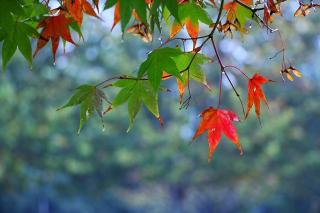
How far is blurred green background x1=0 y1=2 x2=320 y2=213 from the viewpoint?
25.0 ft

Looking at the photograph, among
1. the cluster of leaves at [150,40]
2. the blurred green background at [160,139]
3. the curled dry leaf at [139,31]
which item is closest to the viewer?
the cluster of leaves at [150,40]

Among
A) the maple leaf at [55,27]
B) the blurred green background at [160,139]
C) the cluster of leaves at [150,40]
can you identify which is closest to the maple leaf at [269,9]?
the cluster of leaves at [150,40]

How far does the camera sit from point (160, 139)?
8406 mm

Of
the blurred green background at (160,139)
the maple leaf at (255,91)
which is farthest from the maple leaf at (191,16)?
the blurred green background at (160,139)

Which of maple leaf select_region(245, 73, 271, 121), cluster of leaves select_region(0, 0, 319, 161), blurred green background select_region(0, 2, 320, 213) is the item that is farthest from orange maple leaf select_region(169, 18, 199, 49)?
blurred green background select_region(0, 2, 320, 213)

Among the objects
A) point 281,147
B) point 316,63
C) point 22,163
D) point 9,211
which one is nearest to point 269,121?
point 281,147

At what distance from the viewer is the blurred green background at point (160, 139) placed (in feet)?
25.0

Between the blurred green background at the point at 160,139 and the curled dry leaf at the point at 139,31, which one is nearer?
the curled dry leaf at the point at 139,31

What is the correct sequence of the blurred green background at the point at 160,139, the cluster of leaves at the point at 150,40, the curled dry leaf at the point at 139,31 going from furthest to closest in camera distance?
1. the blurred green background at the point at 160,139
2. the curled dry leaf at the point at 139,31
3. the cluster of leaves at the point at 150,40

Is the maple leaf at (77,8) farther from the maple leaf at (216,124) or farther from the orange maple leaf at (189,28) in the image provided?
the maple leaf at (216,124)

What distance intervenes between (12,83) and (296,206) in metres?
5.18

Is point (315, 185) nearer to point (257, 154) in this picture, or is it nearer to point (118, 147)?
point (257, 154)

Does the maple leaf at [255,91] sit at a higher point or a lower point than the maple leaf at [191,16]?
lower

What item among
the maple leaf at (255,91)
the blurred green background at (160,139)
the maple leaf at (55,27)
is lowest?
the maple leaf at (255,91)
